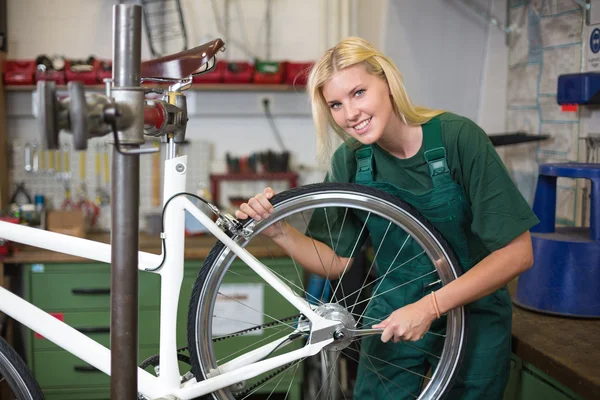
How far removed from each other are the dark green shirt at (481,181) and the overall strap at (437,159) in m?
0.01

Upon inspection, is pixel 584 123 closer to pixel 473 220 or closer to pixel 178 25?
pixel 473 220

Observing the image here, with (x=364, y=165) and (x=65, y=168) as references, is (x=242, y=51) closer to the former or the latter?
(x=65, y=168)

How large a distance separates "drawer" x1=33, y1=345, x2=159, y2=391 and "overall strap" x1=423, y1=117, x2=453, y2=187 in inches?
85.9

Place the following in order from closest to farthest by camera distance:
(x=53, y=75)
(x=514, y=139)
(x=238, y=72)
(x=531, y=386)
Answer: (x=531, y=386)
(x=514, y=139)
(x=53, y=75)
(x=238, y=72)

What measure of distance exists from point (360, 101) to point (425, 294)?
0.47 m

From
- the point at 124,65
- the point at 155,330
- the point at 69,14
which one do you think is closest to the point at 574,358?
the point at 124,65

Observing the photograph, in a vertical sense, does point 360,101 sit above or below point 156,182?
above

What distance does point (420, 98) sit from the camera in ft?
11.4

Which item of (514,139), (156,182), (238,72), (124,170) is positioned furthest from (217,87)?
(124,170)

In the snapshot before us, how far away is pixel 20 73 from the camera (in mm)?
3318

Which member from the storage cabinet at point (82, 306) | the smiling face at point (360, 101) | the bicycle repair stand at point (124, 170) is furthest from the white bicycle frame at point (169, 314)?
the storage cabinet at point (82, 306)

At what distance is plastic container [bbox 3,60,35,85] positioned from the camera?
332cm

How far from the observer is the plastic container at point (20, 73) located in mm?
3320

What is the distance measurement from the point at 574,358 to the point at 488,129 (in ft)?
6.72
